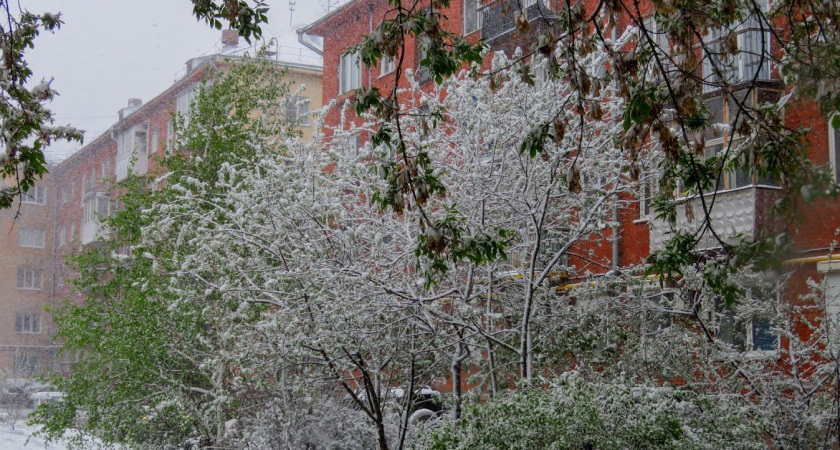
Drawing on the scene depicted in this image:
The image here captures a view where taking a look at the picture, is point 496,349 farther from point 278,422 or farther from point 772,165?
point 772,165

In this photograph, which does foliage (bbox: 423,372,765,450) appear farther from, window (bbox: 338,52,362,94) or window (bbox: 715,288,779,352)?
window (bbox: 338,52,362,94)

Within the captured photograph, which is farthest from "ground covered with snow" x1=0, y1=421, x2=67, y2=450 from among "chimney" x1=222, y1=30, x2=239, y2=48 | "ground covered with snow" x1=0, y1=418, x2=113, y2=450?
"chimney" x1=222, y1=30, x2=239, y2=48

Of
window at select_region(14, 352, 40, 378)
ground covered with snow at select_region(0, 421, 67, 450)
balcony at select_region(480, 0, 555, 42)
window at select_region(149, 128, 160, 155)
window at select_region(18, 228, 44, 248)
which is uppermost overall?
window at select_region(149, 128, 160, 155)

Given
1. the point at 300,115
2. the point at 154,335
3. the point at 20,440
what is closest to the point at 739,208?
the point at 300,115

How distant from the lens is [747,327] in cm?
1085

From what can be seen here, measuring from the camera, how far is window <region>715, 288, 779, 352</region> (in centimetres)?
1066

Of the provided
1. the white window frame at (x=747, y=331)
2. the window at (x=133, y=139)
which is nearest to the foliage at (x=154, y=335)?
the white window frame at (x=747, y=331)

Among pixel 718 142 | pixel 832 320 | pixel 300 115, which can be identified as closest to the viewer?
pixel 832 320

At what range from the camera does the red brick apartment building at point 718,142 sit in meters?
6.23

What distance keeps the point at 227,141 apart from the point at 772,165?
1186cm

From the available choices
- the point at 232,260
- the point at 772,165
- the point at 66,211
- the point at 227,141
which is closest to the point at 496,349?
the point at 232,260

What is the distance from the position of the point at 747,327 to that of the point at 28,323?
40597mm

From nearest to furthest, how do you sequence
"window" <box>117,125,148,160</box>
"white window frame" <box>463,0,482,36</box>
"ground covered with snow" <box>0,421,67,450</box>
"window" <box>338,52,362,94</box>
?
"white window frame" <box>463,0,482,36</box>
"ground covered with snow" <box>0,421,67,450</box>
"window" <box>338,52,362,94</box>
"window" <box>117,125,148,160</box>

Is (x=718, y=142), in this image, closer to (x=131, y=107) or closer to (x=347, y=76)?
(x=347, y=76)
